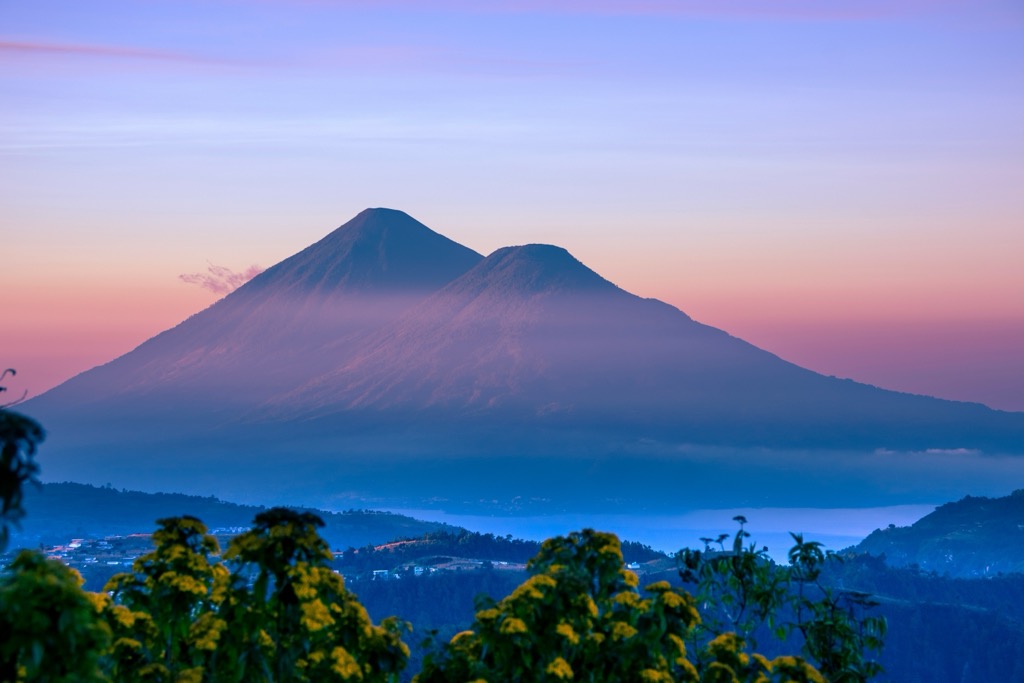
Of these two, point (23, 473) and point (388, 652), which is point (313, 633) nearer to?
point (388, 652)

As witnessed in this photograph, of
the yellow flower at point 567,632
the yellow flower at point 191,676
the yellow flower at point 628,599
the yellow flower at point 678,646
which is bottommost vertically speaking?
the yellow flower at point 191,676

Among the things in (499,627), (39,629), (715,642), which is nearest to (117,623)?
(499,627)

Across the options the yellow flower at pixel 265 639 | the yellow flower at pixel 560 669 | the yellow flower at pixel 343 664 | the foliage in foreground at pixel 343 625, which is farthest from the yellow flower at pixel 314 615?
the yellow flower at pixel 560 669

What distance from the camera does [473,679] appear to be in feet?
100.0

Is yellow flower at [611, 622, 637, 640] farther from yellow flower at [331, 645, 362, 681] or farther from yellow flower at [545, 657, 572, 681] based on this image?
yellow flower at [331, 645, 362, 681]

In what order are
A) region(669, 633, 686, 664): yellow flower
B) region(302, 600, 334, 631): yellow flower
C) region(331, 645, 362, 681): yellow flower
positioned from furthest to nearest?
region(669, 633, 686, 664): yellow flower → region(331, 645, 362, 681): yellow flower → region(302, 600, 334, 631): yellow flower

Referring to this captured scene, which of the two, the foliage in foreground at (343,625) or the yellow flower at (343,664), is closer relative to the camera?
the foliage in foreground at (343,625)

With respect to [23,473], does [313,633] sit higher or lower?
lower

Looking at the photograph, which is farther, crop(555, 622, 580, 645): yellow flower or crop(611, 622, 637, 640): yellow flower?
crop(611, 622, 637, 640): yellow flower

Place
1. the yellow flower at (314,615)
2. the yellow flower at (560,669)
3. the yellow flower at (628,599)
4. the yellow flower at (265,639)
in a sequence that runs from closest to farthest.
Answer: the yellow flower at (314,615), the yellow flower at (265,639), the yellow flower at (560,669), the yellow flower at (628,599)

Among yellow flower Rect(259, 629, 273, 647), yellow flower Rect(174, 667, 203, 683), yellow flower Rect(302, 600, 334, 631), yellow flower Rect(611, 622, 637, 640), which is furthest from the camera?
yellow flower Rect(611, 622, 637, 640)

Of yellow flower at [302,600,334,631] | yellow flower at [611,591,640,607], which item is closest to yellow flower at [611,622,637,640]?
yellow flower at [611,591,640,607]

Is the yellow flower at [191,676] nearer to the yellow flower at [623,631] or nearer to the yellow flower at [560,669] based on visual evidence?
the yellow flower at [560,669]

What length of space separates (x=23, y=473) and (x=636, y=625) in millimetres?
12669
